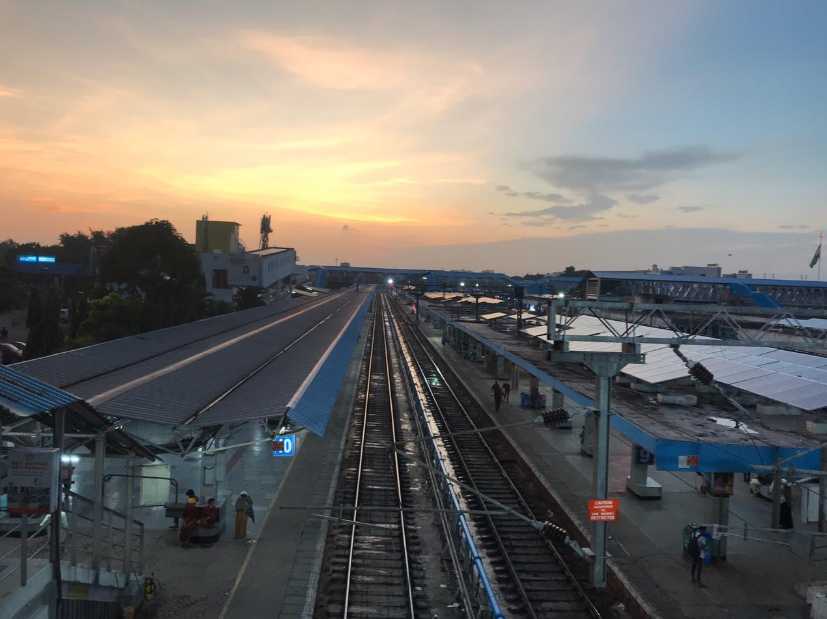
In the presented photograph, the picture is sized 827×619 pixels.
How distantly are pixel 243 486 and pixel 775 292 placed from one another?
85.9 ft

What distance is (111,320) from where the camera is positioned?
3269 centimetres

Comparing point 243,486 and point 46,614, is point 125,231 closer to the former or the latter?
point 243,486

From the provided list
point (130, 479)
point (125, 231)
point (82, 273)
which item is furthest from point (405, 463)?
point (82, 273)

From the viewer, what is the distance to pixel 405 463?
62.8 ft

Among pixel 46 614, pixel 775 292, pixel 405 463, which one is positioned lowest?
pixel 405 463

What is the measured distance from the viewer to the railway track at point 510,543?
1071cm

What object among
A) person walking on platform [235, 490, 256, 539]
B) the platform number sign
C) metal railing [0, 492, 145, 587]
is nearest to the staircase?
metal railing [0, 492, 145, 587]

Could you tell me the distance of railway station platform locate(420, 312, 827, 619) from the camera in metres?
10.3

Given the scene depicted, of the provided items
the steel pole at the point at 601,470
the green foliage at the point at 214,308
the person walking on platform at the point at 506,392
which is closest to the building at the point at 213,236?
the green foliage at the point at 214,308

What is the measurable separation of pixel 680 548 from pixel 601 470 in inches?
112

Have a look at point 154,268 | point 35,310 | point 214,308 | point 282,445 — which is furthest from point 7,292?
point 282,445

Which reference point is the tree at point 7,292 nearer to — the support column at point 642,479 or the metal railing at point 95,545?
the metal railing at point 95,545

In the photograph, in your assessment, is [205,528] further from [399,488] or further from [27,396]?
[27,396]

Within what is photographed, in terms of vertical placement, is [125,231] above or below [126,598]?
above
